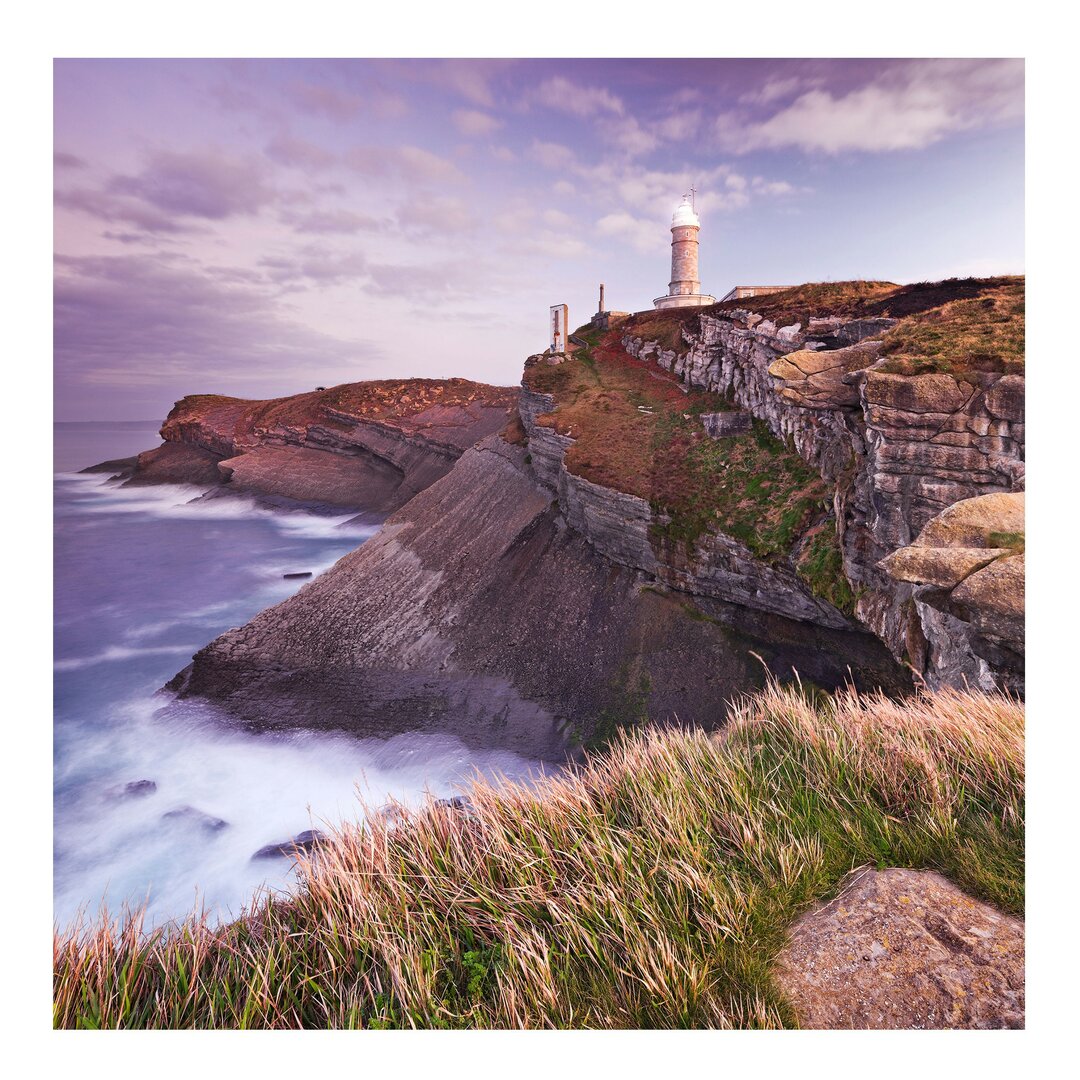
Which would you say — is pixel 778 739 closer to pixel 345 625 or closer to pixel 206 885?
pixel 206 885

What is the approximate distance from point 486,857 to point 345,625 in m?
18.9

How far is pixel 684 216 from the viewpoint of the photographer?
34.3 meters

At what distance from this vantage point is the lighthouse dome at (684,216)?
112ft

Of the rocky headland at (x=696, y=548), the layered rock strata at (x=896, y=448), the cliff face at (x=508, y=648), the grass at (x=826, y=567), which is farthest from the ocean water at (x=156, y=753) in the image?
the grass at (x=826, y=567)

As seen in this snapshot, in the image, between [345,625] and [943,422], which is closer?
[943,422]

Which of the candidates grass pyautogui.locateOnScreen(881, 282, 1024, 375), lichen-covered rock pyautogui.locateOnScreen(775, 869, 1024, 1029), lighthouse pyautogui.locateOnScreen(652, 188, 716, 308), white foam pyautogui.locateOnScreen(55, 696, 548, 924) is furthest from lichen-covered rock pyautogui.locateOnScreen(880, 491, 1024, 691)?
lighthouse pyautogui.locateOnScreen(652, 188, 716, 308)

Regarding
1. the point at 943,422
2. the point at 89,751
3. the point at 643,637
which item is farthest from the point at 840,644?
the point at 89,751

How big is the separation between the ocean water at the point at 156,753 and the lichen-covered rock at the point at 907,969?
15.8 ft

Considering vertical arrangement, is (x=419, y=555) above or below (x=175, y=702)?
above

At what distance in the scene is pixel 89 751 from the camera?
48.2 feet

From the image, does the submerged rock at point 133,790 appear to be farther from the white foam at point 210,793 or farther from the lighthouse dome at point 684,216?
the lighthouse dome at point 684,216

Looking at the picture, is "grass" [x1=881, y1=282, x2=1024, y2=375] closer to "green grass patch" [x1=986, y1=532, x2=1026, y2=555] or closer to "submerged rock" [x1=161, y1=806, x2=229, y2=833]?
"green grass patch" [x1=986, y1=532, x2=1026, y2=555]

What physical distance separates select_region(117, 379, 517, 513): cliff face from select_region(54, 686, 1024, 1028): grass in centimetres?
4181

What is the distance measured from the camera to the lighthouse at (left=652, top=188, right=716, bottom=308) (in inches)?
1350
